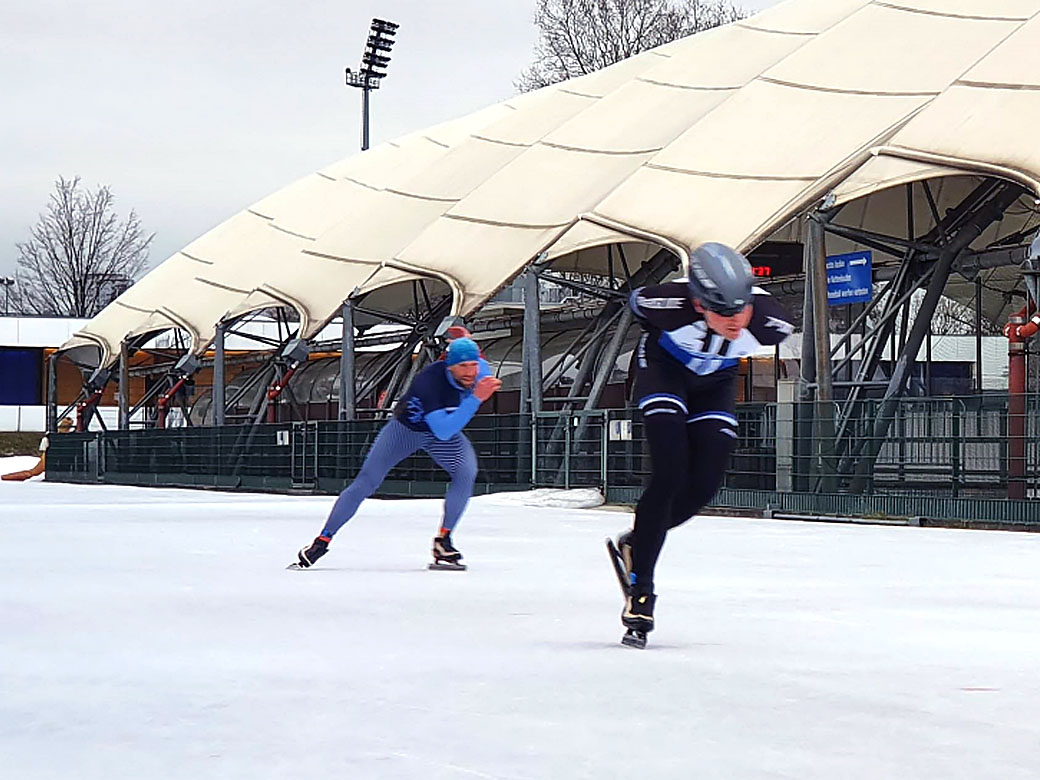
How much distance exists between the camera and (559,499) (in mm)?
20875

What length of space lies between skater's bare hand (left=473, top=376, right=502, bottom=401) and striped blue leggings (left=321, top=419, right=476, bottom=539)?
0.55 meters

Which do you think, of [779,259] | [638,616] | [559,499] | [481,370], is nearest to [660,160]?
[779,259]

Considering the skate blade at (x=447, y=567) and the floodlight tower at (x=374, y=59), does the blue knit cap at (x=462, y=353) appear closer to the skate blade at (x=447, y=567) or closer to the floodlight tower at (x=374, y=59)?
the skate blade at (x=447, y=567)

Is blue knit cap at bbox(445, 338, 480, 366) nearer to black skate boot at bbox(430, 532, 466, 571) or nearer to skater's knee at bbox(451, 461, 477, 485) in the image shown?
skater's knee at bbox(451, 461, 477, 485)

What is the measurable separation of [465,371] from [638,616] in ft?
12.2

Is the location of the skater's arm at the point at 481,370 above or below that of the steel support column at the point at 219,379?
below

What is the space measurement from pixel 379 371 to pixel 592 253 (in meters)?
7.15

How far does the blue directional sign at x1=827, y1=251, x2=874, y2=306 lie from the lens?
21797 millimetres

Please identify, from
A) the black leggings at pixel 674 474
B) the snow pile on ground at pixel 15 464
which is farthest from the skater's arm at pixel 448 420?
the snow pile on ground at pixel 15 464

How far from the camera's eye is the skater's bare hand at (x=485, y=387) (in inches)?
381

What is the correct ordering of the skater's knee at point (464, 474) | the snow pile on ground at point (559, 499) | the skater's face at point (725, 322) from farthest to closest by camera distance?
1. the snow pile on ground at point (559, 499)
2. the skater's knee at point (464, 474)
3. the skater's face at point (725, 322)

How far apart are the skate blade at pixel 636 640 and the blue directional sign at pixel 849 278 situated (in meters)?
15.7

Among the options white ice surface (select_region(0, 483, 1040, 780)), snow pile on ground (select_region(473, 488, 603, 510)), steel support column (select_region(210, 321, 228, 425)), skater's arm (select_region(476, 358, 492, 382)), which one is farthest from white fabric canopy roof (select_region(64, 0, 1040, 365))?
white ice surface (select_region(0, 483, 1040, 780))

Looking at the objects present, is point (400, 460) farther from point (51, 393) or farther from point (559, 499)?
point (51, 393)
